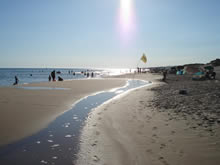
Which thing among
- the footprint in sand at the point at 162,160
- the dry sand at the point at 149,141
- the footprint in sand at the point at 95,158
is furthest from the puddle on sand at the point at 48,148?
the footprint in sand at the point at 162,160

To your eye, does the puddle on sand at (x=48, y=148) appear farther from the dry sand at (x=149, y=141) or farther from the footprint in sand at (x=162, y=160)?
the footprint in sand at (x=162, y=160)

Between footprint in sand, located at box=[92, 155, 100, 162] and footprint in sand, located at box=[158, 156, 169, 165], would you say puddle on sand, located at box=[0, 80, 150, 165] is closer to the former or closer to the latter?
footprint in sand, located at box=[92, 155, 100, 162]

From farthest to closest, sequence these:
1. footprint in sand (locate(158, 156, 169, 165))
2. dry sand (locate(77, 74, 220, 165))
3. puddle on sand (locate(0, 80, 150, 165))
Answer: puddle on sand (locate(0, 80, 150, 165))
dry sand (locate(77, 74, 220, 165))
footprint in sand (locate(158, 156, 169, 165))

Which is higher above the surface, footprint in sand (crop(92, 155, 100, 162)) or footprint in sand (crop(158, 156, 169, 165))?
footprint in sand (crop(158, 156, 169, 165))

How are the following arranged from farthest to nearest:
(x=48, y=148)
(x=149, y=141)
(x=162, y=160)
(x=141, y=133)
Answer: (x=141, y=133), (x=149, y=141), (x=48, y=148), (x=162, y=160)

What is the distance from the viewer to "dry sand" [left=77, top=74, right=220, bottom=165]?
4.07m

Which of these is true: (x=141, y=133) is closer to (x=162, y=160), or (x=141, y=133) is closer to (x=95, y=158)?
(x=162, y=160)

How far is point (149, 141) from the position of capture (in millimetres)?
5086

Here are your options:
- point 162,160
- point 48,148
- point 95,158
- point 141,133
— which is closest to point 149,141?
point 141,133

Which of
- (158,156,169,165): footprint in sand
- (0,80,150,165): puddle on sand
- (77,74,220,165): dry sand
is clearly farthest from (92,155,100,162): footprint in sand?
(158,156,169,165): footprint in sand

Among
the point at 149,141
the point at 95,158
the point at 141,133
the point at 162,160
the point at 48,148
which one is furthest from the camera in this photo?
the point at 141,133

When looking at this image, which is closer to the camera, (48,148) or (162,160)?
(162,160)

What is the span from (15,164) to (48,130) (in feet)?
7.82

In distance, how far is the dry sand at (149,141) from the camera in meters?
4.07
